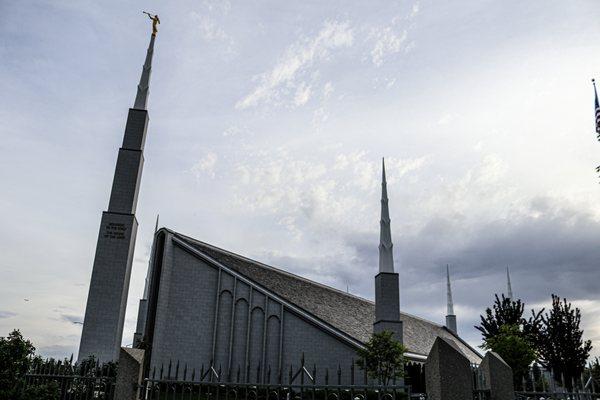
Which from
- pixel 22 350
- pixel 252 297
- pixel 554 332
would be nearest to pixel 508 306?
pixel 554 332

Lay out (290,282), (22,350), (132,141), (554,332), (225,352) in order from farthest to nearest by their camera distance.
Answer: (290,282) → (132,141) → (225,352) → (554,332) → (22,350)

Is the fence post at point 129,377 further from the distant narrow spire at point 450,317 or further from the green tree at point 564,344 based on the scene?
the distant narrow spire at point 450,317

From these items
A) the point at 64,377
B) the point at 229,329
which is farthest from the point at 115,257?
the point at 64,377

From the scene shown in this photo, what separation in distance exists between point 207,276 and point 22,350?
1802 centimetres

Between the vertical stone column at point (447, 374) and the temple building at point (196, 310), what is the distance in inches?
789

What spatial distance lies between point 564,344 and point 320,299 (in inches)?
682

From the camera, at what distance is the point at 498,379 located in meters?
8.89

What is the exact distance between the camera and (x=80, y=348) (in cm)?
2536

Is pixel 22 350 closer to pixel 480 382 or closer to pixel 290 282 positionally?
pixel 480 382

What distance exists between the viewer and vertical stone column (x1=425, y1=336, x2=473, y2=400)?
7414 millimetres

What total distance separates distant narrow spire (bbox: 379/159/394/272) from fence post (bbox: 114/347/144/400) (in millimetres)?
23797

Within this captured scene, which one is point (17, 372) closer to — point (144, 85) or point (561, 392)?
point (561, 392)

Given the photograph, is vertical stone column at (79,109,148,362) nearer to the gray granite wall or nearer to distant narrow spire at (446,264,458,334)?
the gray granite wall

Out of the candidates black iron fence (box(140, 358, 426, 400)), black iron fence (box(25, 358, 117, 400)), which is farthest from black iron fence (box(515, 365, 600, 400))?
black iron fence (box(25, 358, 117, 400))
